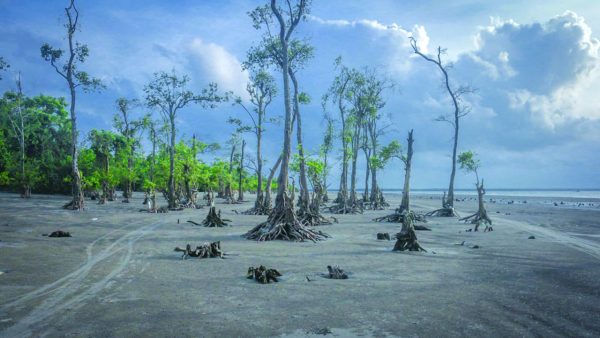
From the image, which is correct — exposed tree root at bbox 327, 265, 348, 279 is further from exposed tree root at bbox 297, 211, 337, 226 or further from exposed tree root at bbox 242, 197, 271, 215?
exposed tree root at bbox 242, 197, 271, 215

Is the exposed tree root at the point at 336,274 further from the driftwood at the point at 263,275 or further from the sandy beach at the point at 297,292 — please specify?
the driftwood at the point at 263,275

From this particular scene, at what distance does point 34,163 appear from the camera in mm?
55531

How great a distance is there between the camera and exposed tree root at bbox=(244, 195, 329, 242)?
731 inches

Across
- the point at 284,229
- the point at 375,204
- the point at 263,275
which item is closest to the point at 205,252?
the point at 263,275

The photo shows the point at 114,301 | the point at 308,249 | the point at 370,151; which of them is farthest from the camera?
the point at 370,151

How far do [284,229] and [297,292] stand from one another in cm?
1010

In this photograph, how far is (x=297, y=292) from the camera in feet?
29.2

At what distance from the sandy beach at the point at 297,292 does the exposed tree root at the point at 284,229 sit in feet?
7.74

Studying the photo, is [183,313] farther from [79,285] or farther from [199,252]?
[199,252]

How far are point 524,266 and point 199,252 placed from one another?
386 inches

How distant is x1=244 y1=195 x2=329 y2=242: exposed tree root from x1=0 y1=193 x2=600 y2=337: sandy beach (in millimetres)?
2360

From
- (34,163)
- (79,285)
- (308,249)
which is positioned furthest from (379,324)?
(34,163)

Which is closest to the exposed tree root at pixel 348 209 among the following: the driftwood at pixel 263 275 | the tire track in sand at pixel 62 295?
the tire track in sand at pixel 62 295

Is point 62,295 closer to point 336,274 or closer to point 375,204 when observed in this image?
point 336,274
